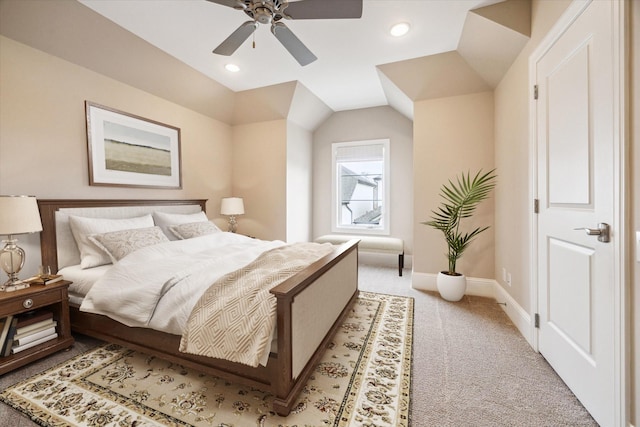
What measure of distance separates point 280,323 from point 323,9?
196cm

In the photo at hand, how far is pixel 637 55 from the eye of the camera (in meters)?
1.08

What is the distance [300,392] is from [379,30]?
9.99 ft

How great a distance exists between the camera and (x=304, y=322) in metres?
1.53

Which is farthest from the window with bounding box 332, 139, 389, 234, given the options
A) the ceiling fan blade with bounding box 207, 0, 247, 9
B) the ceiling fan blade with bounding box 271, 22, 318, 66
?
the ceiling fan blade with bounding box 207, 0, 247, 9

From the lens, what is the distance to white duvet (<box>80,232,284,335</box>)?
1.58 meters

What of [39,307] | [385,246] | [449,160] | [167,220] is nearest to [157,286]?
[39,307]

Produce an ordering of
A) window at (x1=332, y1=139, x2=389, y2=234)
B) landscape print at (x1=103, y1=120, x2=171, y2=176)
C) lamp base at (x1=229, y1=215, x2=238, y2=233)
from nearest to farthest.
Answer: landscape print at (x1=103, y1=120, x2=171, y2=176) < lamp base at (x1=229, y1=215, x2=238, y2=233) < window at (x1=332, y1=139, x2=389, y2=234)

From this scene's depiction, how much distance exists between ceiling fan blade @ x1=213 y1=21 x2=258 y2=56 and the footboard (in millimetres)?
1776

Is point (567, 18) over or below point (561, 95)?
over

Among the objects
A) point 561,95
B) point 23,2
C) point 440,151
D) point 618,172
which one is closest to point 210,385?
point 618,172

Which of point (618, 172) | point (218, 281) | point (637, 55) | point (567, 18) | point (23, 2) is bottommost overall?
point (218, 281)

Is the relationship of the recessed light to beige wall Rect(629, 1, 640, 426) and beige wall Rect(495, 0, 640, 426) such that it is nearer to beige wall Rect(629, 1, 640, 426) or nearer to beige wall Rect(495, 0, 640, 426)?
beige wall Rect(495, 0, 640, 426)

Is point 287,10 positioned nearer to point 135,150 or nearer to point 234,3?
point 234,3

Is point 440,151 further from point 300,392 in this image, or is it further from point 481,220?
point 300,392
